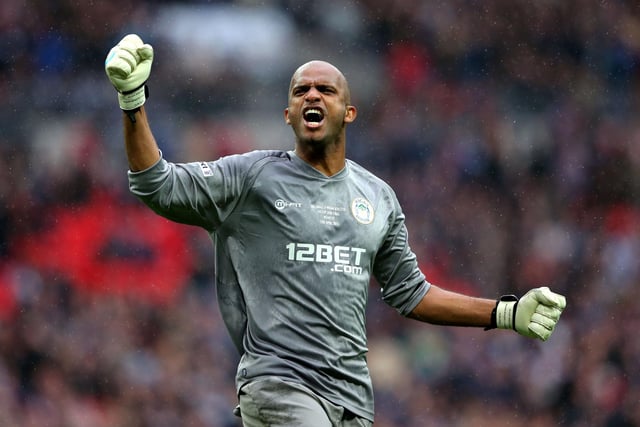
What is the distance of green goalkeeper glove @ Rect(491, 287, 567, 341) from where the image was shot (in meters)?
5.52

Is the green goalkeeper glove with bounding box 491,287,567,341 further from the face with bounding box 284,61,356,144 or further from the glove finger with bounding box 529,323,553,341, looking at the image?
the face with bounding box 284,61,356,144

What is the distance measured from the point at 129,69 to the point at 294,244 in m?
1.03

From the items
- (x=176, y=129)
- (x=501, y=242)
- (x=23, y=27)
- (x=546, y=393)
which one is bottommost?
(x=546, y=393)

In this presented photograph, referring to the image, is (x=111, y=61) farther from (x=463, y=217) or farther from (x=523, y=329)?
(x=463, y=217)

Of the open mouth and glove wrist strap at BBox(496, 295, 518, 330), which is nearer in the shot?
the open mouth

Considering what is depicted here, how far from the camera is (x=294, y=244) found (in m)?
5.19

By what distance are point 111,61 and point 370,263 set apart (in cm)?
148

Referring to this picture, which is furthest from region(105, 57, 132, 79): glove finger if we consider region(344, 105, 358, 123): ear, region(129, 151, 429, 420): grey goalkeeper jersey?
region(344, 105, 358, 123): ear

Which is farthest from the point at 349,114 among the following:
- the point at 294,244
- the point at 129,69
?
the point at 129,69

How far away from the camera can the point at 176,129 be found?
14.8 metres

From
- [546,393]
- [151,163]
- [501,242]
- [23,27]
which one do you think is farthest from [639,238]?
[151,163]

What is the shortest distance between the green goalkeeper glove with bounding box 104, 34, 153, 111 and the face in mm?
794

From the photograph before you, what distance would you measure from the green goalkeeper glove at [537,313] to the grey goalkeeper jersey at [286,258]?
726mm

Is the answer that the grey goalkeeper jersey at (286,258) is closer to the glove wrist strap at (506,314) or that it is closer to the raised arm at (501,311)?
the raised arm at (501,311)
